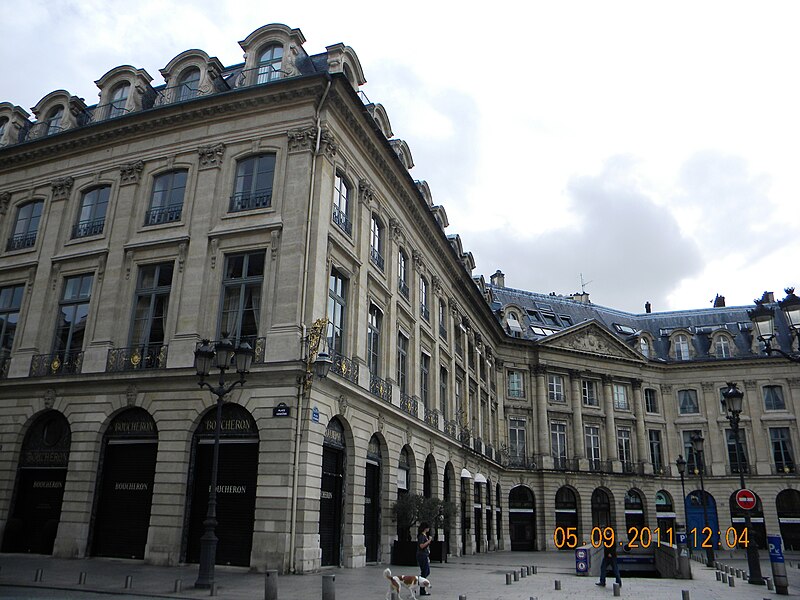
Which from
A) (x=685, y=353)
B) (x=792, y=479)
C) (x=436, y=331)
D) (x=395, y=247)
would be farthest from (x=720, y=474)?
(x=395, y=247)

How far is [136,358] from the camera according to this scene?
20.3 meters

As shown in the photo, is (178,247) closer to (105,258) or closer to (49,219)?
(105,258)

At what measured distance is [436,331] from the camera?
105 ft

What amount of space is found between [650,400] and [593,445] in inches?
315

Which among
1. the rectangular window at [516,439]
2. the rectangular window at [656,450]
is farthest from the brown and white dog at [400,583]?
the rectangular window at [656,450]

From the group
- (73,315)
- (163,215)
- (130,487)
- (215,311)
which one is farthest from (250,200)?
(130,487)

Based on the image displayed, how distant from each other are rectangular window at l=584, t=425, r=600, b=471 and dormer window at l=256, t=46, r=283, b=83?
1508 inches

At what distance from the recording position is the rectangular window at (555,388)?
51.1 metres

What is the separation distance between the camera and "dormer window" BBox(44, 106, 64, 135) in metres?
25.9

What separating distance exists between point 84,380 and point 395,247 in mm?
12303

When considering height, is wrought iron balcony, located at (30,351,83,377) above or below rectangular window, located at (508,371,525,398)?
below

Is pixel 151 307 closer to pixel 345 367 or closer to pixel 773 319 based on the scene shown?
pixel 345 367
